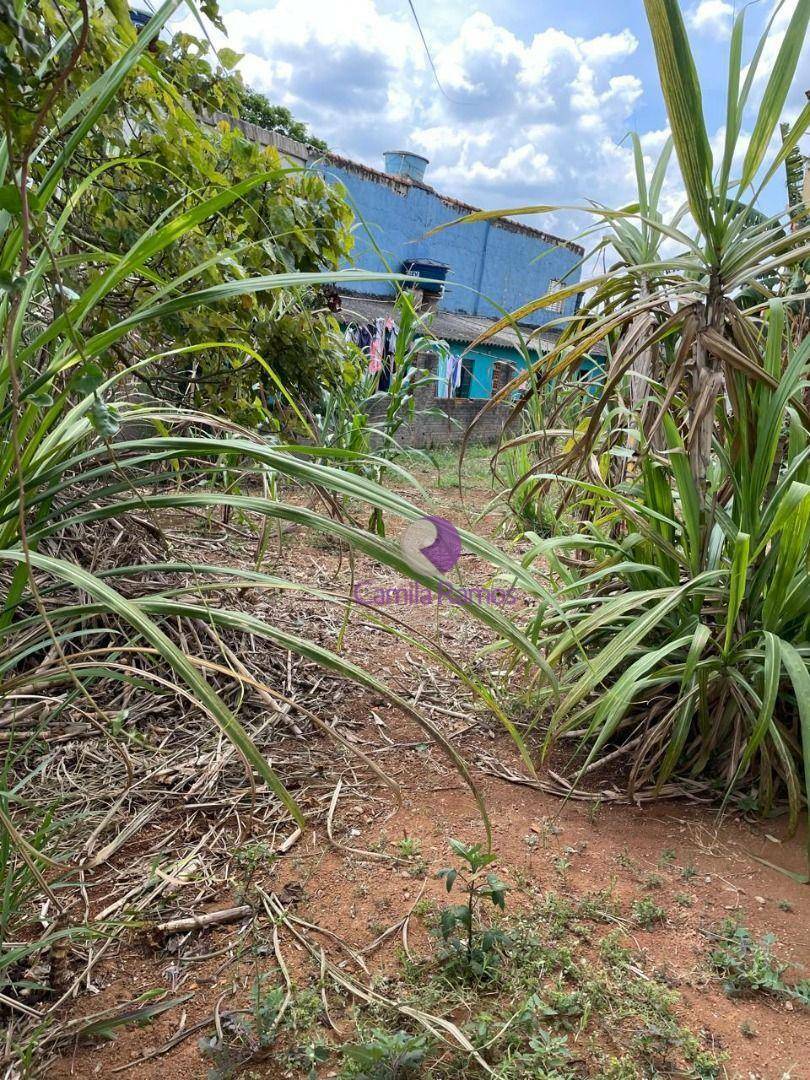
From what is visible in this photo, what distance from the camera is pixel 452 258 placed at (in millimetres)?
16359

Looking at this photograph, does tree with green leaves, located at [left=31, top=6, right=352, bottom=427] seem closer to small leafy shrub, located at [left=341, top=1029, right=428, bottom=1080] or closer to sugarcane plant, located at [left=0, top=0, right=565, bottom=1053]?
sugarcane plant, located at [left=0, top=0, right=565, bottom=1053]

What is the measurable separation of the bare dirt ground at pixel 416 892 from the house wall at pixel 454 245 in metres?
10.3

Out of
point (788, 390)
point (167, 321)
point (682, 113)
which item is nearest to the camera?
point (682, 113)

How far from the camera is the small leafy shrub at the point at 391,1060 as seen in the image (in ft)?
2.91

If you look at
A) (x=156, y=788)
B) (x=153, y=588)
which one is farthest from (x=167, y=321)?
(x=156, y=788)

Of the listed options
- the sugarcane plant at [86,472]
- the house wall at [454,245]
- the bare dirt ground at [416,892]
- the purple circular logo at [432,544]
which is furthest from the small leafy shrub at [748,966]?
Result: the house wall at [454,245]

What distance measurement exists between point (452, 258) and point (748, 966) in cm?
1687

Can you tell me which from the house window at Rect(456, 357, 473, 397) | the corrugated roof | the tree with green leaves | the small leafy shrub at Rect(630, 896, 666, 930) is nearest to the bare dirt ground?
the small leafy shrub at Rect(630, 896, 666, 930)

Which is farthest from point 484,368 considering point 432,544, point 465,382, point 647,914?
point 647,914

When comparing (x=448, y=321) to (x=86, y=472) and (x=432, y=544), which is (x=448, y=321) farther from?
(x=86, y=472)

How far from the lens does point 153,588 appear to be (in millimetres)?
1866

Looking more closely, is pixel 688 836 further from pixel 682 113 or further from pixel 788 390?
pixel 682 113

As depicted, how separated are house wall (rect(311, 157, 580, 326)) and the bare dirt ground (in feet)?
34.0

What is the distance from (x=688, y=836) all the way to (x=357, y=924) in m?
0.75
